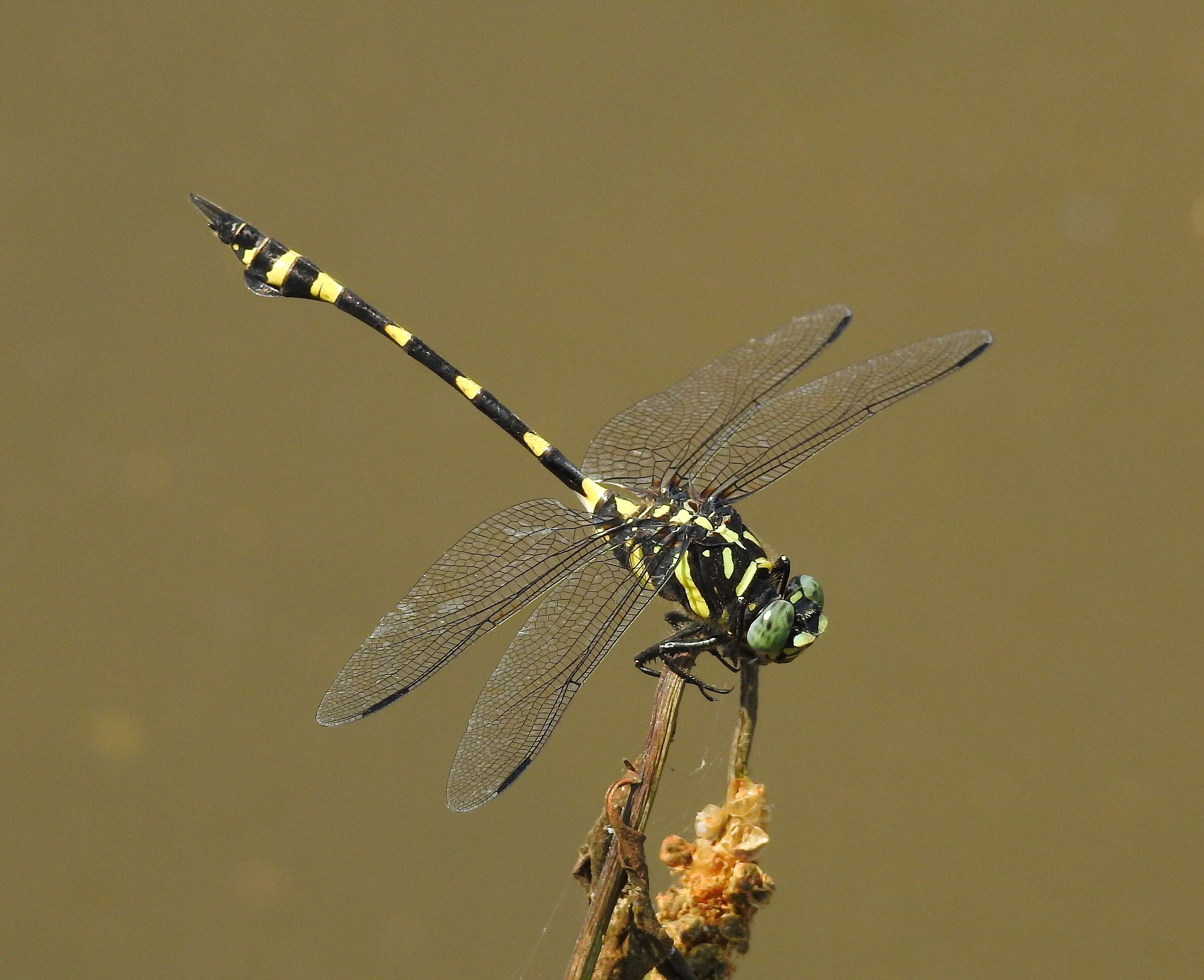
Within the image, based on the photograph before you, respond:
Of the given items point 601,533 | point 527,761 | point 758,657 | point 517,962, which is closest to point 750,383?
point 601,533

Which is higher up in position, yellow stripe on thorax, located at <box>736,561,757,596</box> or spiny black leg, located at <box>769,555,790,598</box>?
spiny black leg, located at <box>769,555,790,598</box>

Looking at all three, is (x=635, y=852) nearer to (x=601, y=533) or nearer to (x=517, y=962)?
(x=601, y=533)

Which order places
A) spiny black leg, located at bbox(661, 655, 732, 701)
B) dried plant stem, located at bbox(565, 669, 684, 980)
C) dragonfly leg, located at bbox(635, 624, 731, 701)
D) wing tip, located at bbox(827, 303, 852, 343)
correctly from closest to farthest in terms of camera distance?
1. dried plant stem, located at bbox(565, 669, 684, 980)
2. spiny black leg, located at bbox(661, 655, 732, 701)
3. dragonfly leg, located at bbox(635, 624, 731, 701)
4. wing tip, located at bbox(827, 303, 852, 343)

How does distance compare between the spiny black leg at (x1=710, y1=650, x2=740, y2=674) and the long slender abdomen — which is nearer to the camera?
the spiny black leg at (x1=710, y1=650, x2=740, y2=674)

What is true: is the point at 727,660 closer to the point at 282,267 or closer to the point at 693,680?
the point at 693,680

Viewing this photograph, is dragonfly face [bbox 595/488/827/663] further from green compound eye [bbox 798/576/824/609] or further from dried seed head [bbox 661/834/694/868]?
dried seed head [bbox 661/834/694/868]

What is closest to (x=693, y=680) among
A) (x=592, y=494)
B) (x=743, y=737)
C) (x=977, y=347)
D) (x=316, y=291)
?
(x=743, y=737)

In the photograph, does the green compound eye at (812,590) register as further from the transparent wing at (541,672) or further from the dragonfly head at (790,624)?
the transparent wing at (541,672)

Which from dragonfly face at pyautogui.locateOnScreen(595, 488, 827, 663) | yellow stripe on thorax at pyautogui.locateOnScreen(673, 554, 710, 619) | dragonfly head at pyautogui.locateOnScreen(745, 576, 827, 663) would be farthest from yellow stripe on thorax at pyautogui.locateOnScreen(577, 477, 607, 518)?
dragonfly head at pyautogui.locateOnScreen(745, 576, 827, 663)
